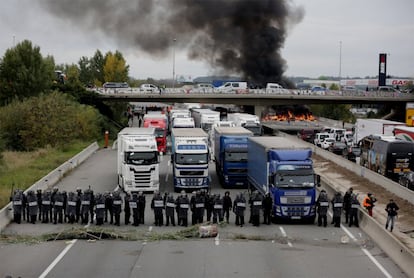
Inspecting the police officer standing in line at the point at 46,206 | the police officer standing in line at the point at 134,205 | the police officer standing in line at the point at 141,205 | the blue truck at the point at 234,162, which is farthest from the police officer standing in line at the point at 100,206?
the blue truck at the point at 234,162

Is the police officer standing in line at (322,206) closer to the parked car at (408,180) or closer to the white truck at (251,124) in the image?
the parked car at (408,180)

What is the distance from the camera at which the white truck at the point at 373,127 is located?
5050cm

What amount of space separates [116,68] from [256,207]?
9901cm

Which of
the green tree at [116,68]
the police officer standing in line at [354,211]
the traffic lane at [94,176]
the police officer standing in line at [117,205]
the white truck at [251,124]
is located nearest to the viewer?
the police officer standing in line at [117,205]

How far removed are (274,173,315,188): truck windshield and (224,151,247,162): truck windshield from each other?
30.8 ft

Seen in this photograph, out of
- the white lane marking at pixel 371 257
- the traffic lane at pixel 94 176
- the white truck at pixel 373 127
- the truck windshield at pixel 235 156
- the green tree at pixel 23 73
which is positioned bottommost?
the traffic lane at pixel 94 176

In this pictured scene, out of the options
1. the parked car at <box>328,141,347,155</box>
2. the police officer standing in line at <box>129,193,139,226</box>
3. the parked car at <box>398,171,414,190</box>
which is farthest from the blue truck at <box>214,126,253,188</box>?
the parked car at <box>328,141,347,155</box>

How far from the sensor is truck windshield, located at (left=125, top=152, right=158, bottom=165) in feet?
108

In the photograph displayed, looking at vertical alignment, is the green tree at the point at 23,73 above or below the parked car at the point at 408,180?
above

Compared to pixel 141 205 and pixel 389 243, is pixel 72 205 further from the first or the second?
pixel 389 243

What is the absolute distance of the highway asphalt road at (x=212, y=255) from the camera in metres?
19.0

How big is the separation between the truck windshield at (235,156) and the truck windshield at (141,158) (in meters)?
4.18

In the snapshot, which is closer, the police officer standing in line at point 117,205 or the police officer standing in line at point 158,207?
the police officer standing in line at point 158,207

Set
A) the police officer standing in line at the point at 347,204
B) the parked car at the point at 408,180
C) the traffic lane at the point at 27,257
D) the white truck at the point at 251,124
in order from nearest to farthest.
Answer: the traffic lane at the point at 27,257 < the police officer standing in line at the point at 347,204 < the parked car at the point at 408,180 < the white truck at the point at 251,124
